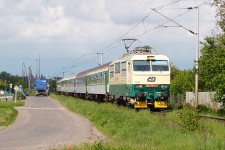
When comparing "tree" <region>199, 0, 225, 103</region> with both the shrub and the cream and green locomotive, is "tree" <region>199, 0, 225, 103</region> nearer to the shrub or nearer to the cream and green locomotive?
the cream and green locomotive

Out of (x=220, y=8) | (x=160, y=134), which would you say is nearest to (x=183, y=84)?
(x=220, y=8)

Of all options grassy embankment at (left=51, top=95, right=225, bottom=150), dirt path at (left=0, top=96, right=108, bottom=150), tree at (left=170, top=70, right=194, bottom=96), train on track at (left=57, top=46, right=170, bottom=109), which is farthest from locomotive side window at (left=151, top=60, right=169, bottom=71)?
tree at (left=170, top=70, right=194, bottom=96)

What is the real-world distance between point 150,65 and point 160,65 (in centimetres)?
64

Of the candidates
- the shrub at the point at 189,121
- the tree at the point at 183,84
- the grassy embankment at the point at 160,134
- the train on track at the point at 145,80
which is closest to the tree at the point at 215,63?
the train on track at the point at 145,80

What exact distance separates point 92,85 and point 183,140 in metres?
36.1

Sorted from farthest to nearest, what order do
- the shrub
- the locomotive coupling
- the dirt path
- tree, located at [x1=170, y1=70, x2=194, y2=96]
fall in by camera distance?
tree, located at [x1=170, y1=70, x2=194, y2=96], the locomotive coupling, the shrub, the dirt path

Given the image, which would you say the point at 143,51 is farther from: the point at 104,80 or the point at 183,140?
the point at 183,140

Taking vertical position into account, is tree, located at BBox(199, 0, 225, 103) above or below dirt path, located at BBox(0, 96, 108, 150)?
above

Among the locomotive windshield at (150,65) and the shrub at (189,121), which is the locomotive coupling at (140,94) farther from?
the shrub at (189,121)

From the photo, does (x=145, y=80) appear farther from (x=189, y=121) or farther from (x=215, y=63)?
→ (x=189, y=121)

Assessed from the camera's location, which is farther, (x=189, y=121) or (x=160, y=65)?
(x=160, y=65)

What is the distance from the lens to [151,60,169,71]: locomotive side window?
29.9m

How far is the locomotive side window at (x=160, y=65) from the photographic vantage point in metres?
29.9

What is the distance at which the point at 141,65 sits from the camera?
29.8 m
